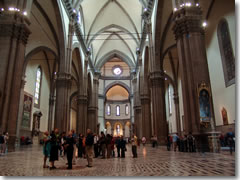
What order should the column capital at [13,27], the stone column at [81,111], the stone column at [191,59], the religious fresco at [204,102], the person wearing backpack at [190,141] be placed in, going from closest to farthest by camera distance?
the religious fresco at [204,102] < the person wearing backpack at [190,141] < the stone column at [191,59] < the column capital at [13,27] < the stone column at [81,111]

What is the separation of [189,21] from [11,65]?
9447 mm

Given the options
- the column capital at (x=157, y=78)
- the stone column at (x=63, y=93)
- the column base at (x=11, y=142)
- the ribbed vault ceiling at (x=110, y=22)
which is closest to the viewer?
the column base at (x=11, y=142)

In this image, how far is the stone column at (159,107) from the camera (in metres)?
17.0

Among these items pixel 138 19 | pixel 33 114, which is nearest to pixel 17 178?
pixel 33 114

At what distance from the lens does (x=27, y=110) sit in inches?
904

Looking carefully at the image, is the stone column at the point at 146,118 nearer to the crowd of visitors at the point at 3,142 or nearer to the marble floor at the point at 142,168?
the crowd of visitors at the point at 3,142

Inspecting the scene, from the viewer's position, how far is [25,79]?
74.4 ft

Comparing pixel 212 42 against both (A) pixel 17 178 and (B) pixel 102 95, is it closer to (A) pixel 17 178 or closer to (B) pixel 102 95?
(A) pixel 17 178

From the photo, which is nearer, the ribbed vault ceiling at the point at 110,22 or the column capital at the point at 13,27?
the column capital at the point at 13,27

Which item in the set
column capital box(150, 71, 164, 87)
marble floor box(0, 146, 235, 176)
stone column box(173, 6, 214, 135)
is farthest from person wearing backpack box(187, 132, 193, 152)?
column capital box(150, 71, 164, 87)

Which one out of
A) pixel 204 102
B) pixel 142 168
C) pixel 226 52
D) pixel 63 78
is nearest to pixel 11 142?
pixel 142 168

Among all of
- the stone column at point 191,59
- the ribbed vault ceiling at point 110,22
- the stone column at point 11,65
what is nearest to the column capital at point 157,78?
the stone column at point 191,59

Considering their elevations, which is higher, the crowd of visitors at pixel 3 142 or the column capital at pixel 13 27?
the column capital at pixel 13 27

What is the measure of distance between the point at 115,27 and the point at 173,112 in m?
16.0
